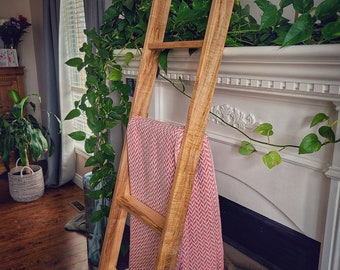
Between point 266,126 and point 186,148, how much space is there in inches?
9.2

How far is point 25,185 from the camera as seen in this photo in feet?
8.89

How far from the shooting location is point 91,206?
1889mm

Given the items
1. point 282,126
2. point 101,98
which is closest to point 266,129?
point 282,126

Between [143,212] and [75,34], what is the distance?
86.6 inches

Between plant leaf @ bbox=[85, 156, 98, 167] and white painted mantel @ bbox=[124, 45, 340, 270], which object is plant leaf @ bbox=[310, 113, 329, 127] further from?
plant leaf @ bbox=[85, 156, 98, 167]

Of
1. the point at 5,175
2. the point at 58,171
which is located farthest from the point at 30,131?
the point at 5,175

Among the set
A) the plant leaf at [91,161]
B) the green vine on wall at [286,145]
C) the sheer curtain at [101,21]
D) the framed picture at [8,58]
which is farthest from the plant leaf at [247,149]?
the framed picture at [8,58]

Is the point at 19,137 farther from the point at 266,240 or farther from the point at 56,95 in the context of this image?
the point at 266,240

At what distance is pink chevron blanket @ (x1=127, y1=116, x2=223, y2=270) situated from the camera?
3.04ft

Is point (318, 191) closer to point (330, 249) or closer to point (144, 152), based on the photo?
point (330, 249)

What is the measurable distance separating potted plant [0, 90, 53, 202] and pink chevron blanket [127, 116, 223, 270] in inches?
70.0

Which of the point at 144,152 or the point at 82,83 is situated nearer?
the point at 144,152

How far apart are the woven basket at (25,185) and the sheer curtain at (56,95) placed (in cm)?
21

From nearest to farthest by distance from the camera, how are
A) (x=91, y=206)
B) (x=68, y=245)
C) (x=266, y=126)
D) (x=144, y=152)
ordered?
(x=266, y=126) → (x=144, y=152) → (x=91, y=206) → (x=68, y=245)
